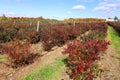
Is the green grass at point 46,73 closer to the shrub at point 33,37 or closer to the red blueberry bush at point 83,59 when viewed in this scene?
the red blueberry bush at point 83,59

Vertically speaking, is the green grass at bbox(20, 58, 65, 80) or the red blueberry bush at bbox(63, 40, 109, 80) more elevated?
the red blueberry bush at bbox(63, 40, 109, 80)

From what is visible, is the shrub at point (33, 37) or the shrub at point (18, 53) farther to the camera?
the shrub at point (33, 37)

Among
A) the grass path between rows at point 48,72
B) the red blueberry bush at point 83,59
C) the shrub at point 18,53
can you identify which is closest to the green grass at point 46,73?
the grass path between rows at point 48,72

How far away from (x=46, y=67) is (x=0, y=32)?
8370 millimetres

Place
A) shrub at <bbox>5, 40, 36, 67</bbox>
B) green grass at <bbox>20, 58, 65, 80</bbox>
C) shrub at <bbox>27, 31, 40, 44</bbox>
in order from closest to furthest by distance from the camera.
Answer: green grass at <bbox>20, 58, 65, 80</bbox> → shrub at <bbox>5, 40, 36, 67</bbox> → shrub at <bbox>27, 31, 40, 44</bbox>

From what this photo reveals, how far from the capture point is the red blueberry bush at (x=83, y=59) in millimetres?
8406


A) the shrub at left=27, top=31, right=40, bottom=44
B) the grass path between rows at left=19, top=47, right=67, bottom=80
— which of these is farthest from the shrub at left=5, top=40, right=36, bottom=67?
the shrub at left=27, top=31, right=40, bottom=44

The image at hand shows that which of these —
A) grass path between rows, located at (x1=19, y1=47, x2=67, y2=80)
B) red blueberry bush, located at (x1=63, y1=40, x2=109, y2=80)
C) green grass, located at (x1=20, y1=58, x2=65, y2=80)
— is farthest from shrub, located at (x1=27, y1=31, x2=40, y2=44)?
green grass, located at (x1=20, y1=58, x2=65, y2=80)

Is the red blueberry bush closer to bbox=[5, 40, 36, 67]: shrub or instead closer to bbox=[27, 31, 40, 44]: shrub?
bbox=[5, 40, 36, 67]: shrub

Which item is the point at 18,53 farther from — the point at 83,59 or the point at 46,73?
the point at 83,59

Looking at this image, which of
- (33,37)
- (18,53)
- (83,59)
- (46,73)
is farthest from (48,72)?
(33,37)

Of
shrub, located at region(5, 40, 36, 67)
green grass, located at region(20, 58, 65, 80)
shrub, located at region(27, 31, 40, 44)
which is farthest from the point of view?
shrub, located at region(27, 31, 40, 44)

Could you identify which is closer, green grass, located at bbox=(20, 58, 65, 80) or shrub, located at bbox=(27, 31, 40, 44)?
green grass, located at bbox=(20, 58, 65, 80)

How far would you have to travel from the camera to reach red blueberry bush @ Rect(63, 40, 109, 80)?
841cm
